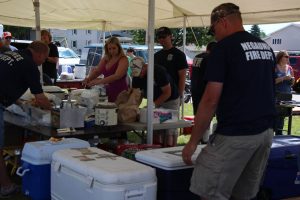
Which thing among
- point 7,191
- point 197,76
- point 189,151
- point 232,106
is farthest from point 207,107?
point 197,76

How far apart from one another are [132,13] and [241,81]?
5988 millimetres

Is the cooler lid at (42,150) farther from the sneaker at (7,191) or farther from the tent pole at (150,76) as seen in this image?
the tent pole at (150,76)

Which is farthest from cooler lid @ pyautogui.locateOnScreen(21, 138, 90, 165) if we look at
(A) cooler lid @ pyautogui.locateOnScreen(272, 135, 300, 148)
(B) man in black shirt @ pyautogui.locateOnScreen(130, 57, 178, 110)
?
(A) cooler lid @ pyautogui.locateOnScreen(272, 135, 300, 148)

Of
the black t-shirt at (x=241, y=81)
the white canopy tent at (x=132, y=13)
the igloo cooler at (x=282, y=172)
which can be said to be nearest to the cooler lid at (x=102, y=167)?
the black t-shirt at (x=241, y=81)

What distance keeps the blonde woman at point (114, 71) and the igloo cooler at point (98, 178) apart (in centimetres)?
176

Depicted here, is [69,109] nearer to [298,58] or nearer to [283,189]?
[283,189]

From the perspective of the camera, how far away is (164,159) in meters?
2.79

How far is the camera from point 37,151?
3055mm

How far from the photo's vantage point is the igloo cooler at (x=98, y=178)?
2.44m

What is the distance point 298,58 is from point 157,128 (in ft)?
52.1

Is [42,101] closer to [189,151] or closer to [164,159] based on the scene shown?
[164,159]

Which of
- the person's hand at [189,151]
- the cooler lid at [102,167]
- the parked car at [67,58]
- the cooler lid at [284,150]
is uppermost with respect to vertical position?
the parked car at [67,58]

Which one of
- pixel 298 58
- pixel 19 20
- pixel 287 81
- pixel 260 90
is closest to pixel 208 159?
pixel 260 90

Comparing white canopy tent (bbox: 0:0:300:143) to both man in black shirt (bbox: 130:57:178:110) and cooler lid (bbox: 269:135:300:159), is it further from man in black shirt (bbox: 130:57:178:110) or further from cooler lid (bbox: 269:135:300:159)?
cooler lid (bbox: 269:135:300:159)
